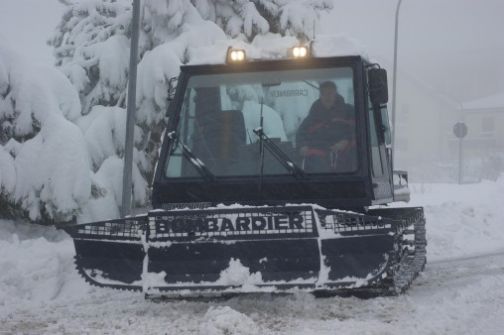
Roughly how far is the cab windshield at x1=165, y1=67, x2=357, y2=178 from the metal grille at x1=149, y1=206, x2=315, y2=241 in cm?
80

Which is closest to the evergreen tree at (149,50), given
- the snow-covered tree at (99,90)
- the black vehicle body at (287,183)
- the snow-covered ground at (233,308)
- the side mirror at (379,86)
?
the snow-covered tree at (99,90)

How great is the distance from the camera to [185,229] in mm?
5945

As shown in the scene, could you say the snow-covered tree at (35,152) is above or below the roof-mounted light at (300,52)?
below

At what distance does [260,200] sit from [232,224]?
26.8 inches

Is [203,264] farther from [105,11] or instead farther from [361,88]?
[105,11]

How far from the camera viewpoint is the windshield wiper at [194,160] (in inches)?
260

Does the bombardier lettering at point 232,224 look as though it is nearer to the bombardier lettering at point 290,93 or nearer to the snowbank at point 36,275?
the bombardier lettering at point 290,93

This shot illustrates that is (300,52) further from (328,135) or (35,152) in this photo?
(35,152)

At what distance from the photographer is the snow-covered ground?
5.35 metres

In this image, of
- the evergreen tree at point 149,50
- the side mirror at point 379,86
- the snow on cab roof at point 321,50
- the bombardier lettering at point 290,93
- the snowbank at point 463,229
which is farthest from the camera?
the evergreen tree at point 149,50

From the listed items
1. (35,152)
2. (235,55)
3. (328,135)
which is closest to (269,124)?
(328,135)

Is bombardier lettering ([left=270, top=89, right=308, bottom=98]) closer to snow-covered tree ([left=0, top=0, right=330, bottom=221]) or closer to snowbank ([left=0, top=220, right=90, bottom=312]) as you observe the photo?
snow-covered tree ([left=0, top=0, right=330, bottom=221])

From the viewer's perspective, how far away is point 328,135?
21.8 feet

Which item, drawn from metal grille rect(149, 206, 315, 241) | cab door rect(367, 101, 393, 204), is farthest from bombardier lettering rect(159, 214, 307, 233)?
cab door rect(367, 101, 393, 204)
